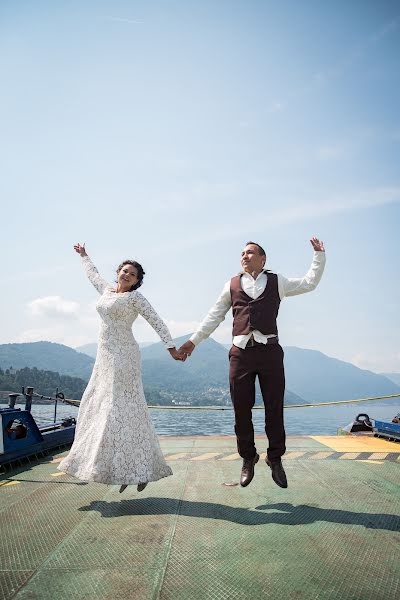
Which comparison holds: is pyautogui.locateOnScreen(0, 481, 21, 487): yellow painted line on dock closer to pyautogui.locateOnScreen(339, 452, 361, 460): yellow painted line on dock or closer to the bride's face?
the bride's face

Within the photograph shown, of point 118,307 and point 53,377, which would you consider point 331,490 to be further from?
point 53,377

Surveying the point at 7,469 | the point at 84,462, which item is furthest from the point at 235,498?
the point at 7,469

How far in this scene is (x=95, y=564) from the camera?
235 cm

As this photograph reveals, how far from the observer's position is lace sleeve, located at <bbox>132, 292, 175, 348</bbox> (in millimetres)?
3990

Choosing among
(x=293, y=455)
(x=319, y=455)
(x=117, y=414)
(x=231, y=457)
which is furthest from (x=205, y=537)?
(x=319, y=455)

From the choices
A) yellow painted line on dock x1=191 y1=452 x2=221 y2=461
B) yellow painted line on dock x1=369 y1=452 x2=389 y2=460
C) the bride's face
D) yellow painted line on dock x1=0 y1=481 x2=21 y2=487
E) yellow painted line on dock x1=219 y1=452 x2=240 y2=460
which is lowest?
yellow painted line on dock x1=0 y1=481 x2=21 y2=487

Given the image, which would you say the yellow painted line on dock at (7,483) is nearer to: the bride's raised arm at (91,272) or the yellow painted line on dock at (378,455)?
the bride's raised arm at (91,272)

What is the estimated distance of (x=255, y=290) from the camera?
385 cm

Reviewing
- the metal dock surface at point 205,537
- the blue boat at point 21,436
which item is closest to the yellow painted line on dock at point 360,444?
the metal dock surface at point 205,537

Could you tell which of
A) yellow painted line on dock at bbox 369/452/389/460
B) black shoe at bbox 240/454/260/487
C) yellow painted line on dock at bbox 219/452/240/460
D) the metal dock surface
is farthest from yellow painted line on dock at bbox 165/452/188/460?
yellow painted line on dock at bbox 369/452/389/460

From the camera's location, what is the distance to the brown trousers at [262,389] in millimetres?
3734

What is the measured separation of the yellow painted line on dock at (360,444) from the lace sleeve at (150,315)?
14.1 feet

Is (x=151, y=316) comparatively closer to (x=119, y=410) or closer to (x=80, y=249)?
(x=119, y=410)

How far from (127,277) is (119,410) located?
4.49ft
